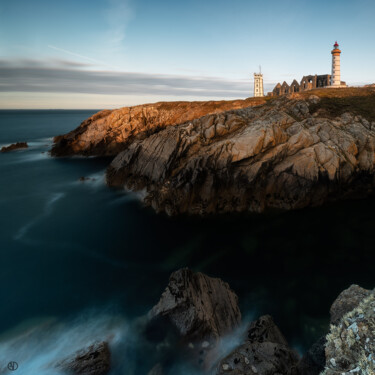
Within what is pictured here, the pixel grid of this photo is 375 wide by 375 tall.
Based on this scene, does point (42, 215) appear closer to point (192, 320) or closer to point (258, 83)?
point (192, 320)

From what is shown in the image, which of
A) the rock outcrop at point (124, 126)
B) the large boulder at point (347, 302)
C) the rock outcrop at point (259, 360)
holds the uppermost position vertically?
the rock outcrop at point (124, 126)

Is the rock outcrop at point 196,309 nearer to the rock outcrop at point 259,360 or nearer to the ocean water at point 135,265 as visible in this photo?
the ocean water at point 135,265

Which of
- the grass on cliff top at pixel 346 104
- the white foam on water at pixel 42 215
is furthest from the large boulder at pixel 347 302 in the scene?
the grass on cliff top at pixel 346 104

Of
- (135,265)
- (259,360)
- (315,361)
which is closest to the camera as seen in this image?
(315,361)

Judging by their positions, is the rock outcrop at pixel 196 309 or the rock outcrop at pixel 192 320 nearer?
the rock outcrop at pixel 192 320

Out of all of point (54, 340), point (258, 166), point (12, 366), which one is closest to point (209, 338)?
point (54, 340)

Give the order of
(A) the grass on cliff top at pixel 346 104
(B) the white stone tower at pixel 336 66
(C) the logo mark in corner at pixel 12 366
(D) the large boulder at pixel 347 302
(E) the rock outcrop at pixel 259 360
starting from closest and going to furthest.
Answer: (D) the large boulder at pixel 347 302
(E) the rock outcrop at pixel 259 360
(C) the logo mark in corner at pixel 12 366
(A) the grass on cliff top at pixel 346 104
(B) the white stone tower at pixel 336 66

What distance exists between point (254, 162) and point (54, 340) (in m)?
26.3

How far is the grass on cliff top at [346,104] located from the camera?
41922 mm

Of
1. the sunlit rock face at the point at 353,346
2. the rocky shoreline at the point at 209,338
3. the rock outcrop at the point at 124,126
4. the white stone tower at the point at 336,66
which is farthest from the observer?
the white stone tower at the point at 336,66

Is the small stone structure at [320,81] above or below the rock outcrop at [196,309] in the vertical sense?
above

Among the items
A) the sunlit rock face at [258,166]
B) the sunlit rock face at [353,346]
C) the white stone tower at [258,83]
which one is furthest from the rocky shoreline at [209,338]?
the white stone tower at [258,83]

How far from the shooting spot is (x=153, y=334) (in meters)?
14.8

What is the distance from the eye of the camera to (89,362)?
12883 mm
